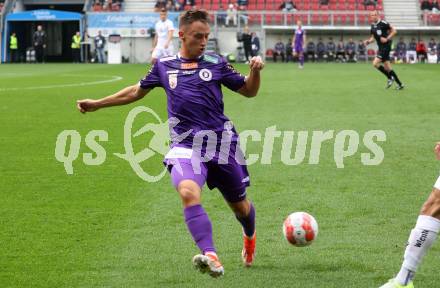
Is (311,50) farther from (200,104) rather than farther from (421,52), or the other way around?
(200,104)

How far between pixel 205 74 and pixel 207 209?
9.15ft

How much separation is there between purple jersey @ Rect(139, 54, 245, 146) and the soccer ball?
897 mm

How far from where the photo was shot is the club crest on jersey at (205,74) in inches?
277

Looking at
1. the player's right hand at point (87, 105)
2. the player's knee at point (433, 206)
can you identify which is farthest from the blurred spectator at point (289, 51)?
the player's knee at point (433, 206)

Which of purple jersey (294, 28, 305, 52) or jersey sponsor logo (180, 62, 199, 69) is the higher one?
jersey sponsor logo (180, 62, 199, 69)

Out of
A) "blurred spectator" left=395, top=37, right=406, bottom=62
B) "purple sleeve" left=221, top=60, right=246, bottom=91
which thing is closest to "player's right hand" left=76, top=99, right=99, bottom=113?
"purple sleeve" left=221, top=60, right=246, bottom=91

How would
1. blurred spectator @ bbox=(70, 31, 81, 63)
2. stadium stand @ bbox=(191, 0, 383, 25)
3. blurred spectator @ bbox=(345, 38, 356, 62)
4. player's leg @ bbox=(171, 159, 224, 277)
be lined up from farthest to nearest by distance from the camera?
1. stadium stand @ bbox=(191, 0, 383, 25)
2. blurred spectator @ bbox=(70, 31, 81, 63)
3. blurred spectator @ bbox=(345, 38, 356, 62)
4. player's leg @ bbox=(171, 159, 224, 277)

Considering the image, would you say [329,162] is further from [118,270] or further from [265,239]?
[118,270]

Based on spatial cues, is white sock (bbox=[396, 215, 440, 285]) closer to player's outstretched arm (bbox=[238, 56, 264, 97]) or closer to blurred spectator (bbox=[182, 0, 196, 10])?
player's outstretched arm (bbox=[238, 56, 264, 97])

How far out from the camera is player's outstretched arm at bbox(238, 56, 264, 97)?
675 cm

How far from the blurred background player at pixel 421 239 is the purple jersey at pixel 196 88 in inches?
66.5

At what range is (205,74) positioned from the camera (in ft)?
23.1

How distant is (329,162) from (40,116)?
27.0ft

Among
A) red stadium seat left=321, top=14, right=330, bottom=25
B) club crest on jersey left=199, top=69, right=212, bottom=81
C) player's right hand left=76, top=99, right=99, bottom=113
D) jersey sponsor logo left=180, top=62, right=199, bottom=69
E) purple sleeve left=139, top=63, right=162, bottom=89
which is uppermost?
jersey sponsor logo left=180, top=62, right=199, bottom=69
